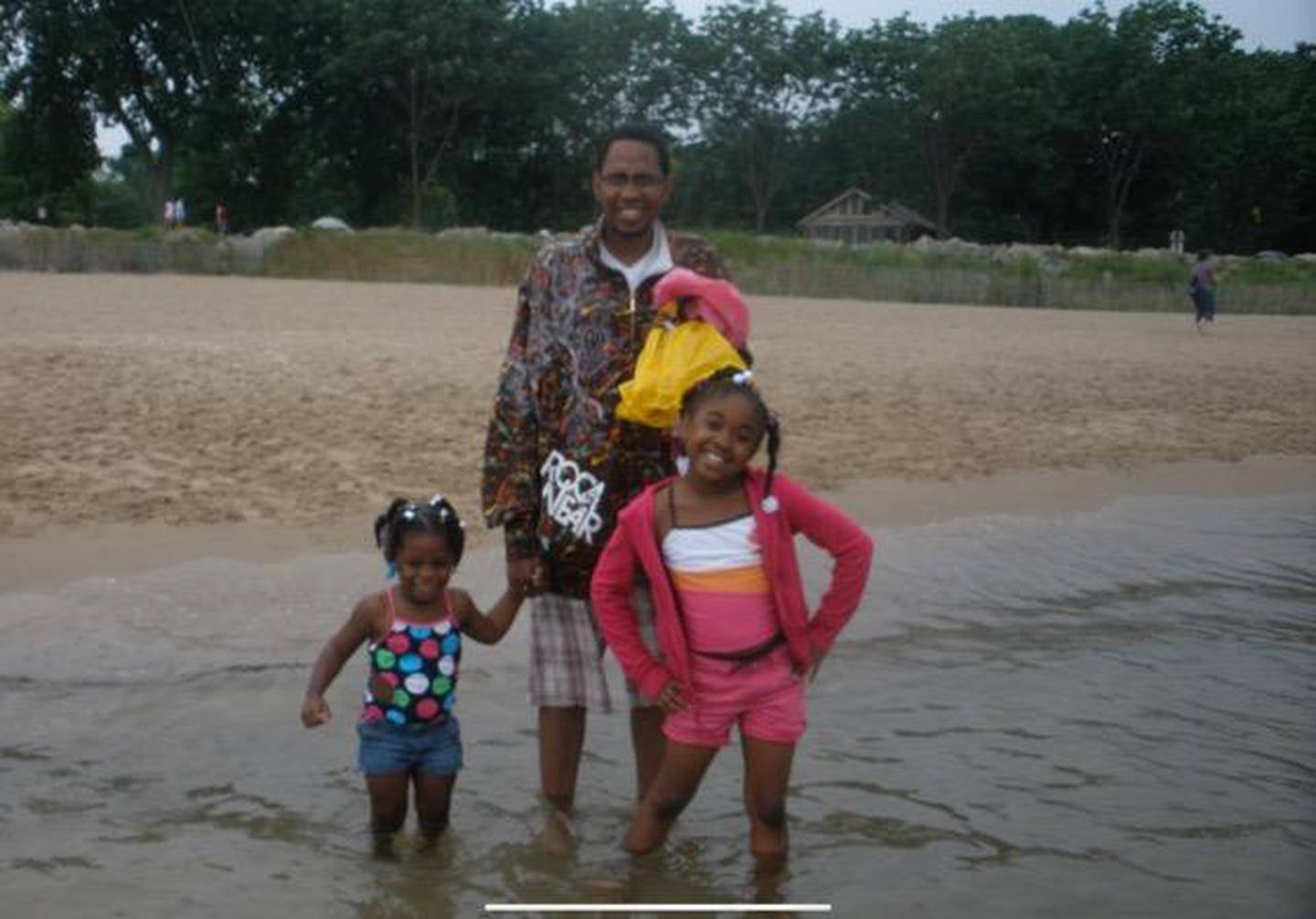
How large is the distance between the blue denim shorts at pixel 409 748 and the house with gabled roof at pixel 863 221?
44714 mm

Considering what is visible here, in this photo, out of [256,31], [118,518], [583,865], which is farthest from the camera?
[256,31]

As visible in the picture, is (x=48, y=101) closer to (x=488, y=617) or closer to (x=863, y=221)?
(x=863, y=221)

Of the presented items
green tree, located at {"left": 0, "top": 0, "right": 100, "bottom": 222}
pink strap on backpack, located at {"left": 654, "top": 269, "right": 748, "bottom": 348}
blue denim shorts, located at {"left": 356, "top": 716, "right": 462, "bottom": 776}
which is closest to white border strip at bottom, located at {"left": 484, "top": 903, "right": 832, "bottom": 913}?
blue denim shorts, located at {"left": 356, "top": 716, "right": 462, "bottom": 776}

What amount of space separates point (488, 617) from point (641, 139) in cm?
128

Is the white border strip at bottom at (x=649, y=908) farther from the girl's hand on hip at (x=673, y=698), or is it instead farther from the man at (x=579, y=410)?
the girl's hand on hip at (x=673, y=698)

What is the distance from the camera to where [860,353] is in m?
14.5

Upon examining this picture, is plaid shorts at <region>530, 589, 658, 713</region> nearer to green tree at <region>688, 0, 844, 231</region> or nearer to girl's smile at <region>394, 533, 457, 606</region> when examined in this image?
girl's smile at <region>394, 533, 457, 606</region>

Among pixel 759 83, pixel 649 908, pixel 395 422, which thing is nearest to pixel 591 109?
pixel 759 83

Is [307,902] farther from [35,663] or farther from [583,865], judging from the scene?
Result: [35,663]

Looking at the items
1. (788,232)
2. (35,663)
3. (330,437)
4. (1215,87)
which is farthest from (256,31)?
(35,663)

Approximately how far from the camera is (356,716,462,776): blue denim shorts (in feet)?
12.2

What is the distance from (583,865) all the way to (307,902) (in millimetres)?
708

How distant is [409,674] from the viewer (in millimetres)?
3689

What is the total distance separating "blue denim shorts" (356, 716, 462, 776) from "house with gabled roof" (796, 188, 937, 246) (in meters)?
44.7
